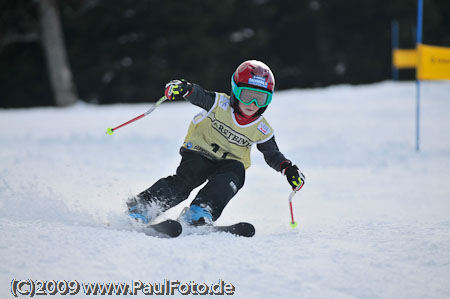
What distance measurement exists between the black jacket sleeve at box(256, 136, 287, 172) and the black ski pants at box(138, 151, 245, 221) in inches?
10.8

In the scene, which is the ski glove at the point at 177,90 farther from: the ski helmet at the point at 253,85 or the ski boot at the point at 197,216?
the ski boot at the point at 197,216

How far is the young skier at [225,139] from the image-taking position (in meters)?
3.27

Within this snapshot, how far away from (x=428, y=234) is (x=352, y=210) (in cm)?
142

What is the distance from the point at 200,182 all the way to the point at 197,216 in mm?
514

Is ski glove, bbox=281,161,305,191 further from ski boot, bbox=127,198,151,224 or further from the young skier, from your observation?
ski boot, bbox=127,198,151,224

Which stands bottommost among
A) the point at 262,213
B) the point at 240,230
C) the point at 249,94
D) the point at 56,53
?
the point at 262,213

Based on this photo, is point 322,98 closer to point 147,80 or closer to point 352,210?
point 352,210

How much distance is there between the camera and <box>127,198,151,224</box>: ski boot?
9.61ft

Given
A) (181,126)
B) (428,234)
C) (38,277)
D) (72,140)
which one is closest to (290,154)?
(181,126)

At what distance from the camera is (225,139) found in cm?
351

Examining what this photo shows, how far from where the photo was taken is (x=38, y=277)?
1965 millimetres

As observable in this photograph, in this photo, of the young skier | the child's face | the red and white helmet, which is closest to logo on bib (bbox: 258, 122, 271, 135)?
the young skier

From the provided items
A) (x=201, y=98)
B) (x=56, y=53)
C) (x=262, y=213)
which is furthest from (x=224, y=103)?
(x=56, y=53)

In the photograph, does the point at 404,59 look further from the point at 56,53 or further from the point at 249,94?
the point at 56,53
